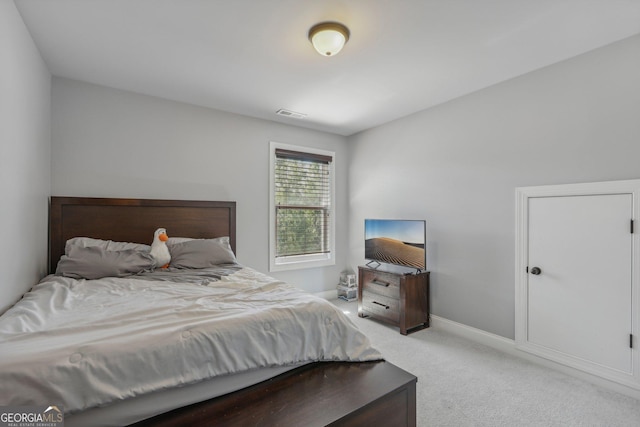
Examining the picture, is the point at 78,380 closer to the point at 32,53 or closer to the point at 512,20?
the point at 32,53

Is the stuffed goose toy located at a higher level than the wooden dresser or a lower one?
higher

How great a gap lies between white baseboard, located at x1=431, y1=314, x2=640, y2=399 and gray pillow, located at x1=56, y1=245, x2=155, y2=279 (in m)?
3.12

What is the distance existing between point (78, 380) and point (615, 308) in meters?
3.27

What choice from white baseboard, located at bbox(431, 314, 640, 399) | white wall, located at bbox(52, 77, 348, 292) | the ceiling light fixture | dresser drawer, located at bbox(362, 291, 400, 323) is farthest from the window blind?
the ceiling light fixture

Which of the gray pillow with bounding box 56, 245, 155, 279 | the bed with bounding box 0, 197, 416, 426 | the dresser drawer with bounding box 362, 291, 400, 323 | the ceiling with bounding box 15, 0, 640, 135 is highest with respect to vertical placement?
the ceiling with bounding box 15, 0, 640, 135

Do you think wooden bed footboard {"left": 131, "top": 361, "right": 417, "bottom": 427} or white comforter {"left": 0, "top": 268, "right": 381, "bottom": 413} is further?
wooden bed footboard {"left": 131, "top": 361, "right": 417, "bottom": 427}

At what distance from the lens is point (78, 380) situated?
1040 millimetres

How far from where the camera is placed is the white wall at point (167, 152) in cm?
285

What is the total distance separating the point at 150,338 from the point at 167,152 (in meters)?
2.62

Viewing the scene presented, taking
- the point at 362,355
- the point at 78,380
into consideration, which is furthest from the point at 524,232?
the point at 78,380

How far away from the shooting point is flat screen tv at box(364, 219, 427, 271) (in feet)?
10.8

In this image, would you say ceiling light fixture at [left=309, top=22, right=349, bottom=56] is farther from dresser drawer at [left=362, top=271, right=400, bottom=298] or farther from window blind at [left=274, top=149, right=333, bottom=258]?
dresser drawer at [left=362, top=271, right=400, bottom=298]

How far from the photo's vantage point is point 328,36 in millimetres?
2029

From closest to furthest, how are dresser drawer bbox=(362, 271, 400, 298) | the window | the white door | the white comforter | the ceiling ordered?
the white comforter, the ceiling, the white door, dresser drawer bbox=(362, 271, 400, 298), the window
